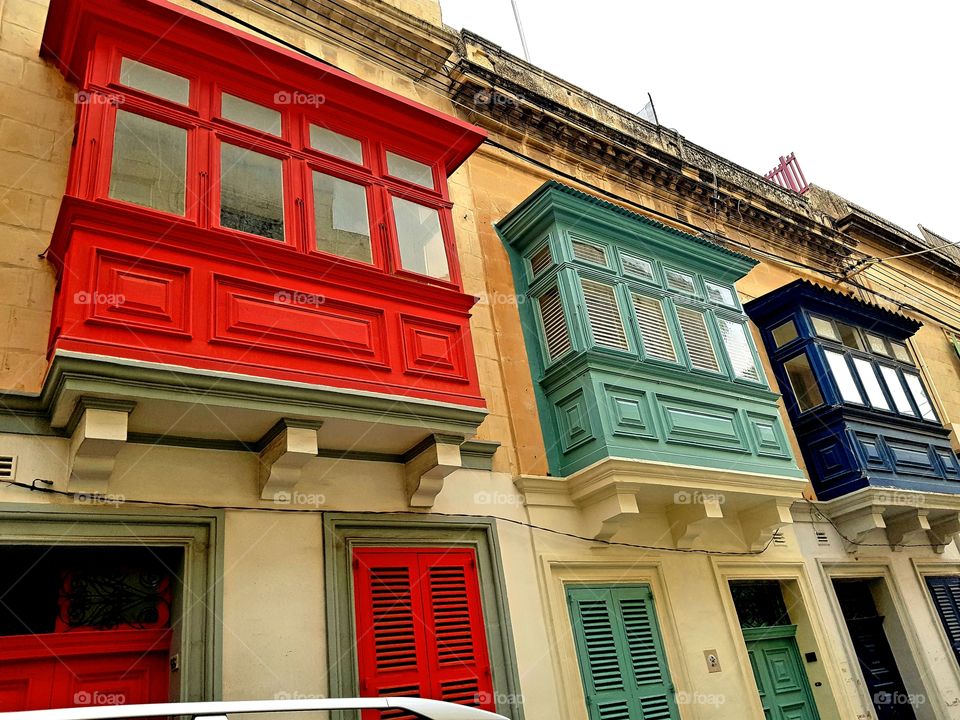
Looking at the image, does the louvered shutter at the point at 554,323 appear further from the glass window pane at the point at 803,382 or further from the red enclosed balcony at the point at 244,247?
the glass window pane at the point at 803,382

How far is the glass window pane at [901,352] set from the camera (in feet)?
43.6

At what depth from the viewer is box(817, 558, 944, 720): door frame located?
992 centimetres

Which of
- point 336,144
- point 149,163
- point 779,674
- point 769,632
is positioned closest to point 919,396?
point 769,632

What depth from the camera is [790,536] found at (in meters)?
10.4

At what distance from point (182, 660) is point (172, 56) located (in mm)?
5264

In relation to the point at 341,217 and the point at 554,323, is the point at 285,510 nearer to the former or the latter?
the point at 341,217

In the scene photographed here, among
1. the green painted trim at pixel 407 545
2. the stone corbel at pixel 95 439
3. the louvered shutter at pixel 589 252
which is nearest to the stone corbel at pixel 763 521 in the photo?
the louvered shutter at pixel 589 252

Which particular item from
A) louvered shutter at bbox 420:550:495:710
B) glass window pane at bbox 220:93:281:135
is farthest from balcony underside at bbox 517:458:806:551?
glass window pane at bbox 220:93:281:135

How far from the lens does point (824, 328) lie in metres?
12.3

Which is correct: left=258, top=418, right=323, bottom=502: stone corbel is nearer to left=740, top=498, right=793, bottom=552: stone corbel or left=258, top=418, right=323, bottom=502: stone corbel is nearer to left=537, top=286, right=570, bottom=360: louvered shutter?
left=537, top=286, right=570, bottom=360: louvered shutter

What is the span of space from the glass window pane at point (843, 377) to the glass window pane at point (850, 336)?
2.13 ft

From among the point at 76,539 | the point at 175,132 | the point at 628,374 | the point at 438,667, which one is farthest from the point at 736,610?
the point at 175,132

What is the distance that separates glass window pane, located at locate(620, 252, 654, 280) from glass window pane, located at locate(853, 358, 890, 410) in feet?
14.7

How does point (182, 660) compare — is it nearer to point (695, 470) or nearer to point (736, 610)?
point (695, 470)
